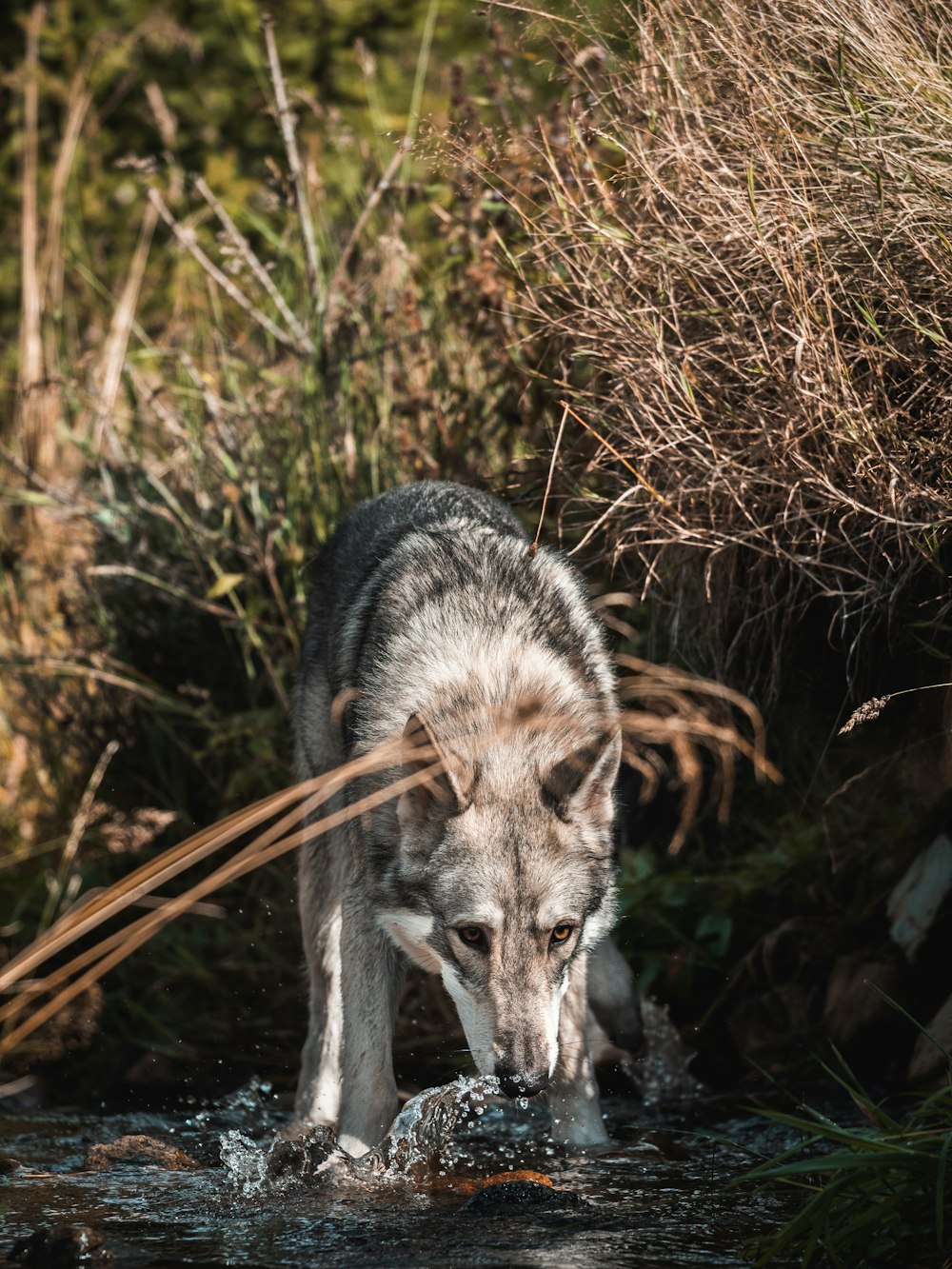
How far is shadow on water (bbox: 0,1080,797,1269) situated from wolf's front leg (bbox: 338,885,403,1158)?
12 cm

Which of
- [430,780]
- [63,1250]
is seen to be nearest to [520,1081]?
[430,780]

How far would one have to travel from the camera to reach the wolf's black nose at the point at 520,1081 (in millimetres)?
3521

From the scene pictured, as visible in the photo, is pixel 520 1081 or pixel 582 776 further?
pixel 582 776

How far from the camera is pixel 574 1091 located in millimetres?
4266

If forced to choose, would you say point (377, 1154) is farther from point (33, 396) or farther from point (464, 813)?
point (33, 396)

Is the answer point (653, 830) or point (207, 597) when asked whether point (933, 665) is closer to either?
point (653, 830)

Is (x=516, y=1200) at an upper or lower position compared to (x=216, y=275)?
lower

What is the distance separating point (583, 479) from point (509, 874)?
1427 millimetres

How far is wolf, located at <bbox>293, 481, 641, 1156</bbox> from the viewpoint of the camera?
146 inches

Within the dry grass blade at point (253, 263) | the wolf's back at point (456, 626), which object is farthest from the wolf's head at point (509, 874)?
the dry grass blade at point (253, 263)

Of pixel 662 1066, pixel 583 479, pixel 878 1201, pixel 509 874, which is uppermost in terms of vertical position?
pixel 583 479

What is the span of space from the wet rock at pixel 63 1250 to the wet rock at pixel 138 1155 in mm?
873

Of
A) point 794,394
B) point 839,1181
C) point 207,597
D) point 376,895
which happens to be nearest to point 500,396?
point 207,597

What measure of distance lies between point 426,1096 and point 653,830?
218 centimetres
